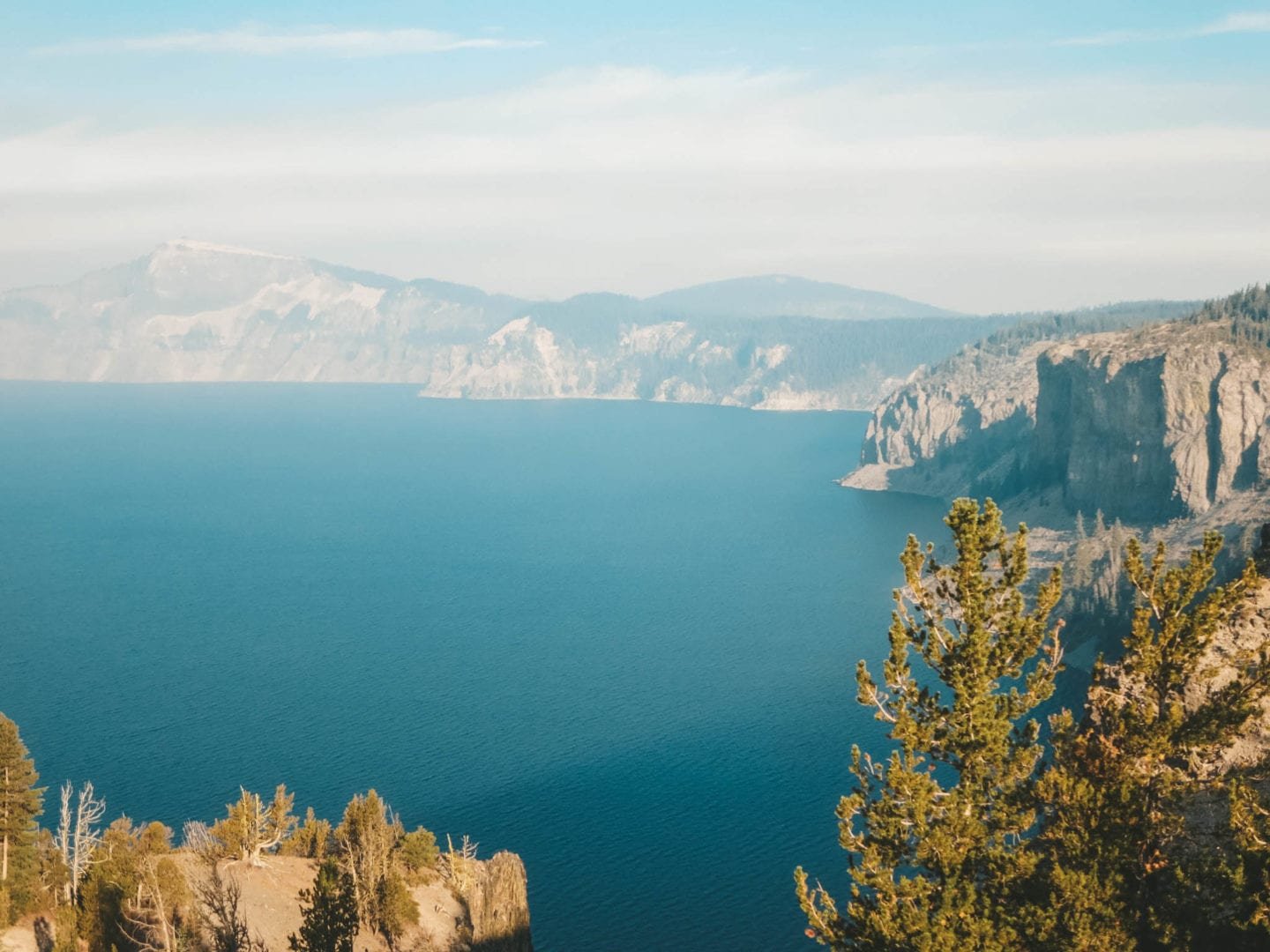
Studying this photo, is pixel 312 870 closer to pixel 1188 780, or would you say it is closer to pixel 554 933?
pixel 554 933

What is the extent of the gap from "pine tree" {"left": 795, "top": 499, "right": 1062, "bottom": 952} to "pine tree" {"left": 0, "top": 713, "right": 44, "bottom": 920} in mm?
44375

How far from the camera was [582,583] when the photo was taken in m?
190

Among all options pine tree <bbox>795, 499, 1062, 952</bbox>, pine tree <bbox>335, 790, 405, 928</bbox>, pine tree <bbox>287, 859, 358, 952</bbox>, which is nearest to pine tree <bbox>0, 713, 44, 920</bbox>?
pine tree <bbox>335, 790, 405, 928</bbox>

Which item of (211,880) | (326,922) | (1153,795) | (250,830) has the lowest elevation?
(211,880)

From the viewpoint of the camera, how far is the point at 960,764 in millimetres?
32906

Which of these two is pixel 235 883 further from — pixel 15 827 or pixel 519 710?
pixel 519 710

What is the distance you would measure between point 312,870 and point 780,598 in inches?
4691

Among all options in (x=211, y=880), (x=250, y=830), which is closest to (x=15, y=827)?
(x=211, y=880)

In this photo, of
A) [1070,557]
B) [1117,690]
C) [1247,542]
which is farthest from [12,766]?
[1070,557]

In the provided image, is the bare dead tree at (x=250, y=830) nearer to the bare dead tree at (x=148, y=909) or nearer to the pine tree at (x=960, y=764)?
the bare dead tree at (x=148, y=909)

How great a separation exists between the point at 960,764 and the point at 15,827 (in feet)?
161

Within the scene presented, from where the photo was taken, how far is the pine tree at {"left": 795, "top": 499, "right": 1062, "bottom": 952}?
1219 inches

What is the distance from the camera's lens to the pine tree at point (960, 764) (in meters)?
31.0

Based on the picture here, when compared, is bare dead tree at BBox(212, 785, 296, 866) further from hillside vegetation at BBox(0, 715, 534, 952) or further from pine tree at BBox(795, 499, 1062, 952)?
pine tree at BBox(795, 499, 1062, 952)
